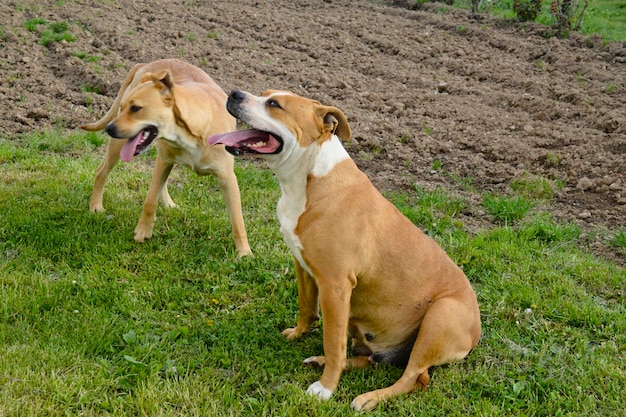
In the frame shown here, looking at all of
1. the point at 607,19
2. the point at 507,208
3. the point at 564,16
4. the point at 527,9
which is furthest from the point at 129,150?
the point at 607,19

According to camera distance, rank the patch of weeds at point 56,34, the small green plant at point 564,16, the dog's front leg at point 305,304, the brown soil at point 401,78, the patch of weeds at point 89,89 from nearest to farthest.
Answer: the dog's front leg at point 305,304 < the brown soil at point 401,78 < the patch of weeds at point 89,89 < the patch of weeds at point 56,34 < the small green plant at point 564,16

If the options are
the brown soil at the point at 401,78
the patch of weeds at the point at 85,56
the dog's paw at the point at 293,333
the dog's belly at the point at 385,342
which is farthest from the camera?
the patch of weeds at the point at 85,56

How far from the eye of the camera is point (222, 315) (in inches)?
180

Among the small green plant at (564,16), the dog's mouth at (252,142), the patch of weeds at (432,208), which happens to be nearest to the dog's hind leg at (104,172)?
the dog's mouth at (252,142)

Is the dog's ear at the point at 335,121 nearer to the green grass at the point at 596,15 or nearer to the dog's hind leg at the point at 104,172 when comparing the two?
the dog's hind leg at the point at 104,172

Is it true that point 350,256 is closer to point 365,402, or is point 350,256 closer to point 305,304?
point 305,304

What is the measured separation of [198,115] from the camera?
5.11 m

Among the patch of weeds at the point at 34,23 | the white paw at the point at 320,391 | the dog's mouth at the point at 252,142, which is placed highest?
the dog's mouth at the point at 252,142

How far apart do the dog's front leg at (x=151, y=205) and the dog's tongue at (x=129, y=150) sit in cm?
63

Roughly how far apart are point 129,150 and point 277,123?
1546 mm

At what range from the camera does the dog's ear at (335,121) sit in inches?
150

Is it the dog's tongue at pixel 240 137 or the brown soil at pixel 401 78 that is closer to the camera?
the dog's tongue at pixel 240 137

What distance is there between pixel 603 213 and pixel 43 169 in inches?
225

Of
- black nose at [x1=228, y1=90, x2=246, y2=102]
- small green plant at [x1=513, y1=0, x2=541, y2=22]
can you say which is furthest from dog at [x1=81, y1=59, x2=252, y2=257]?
small green plant at [x1=513, y1=0, x2=541, y2=22]
